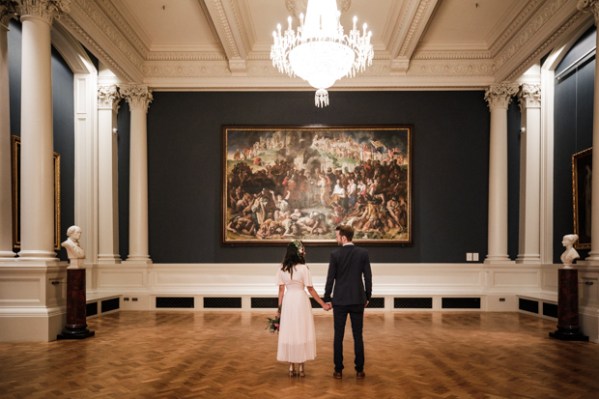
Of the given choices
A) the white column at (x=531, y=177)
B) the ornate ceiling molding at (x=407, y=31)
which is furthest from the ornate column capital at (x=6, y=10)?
the white column at (x=531, y=177)

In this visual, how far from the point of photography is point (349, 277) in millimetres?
4879

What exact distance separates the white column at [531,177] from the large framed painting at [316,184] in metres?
2.49

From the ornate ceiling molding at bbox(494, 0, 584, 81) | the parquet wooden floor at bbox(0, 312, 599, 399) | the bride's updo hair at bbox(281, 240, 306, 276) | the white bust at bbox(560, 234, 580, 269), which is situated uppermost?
the ornate ceiling molding at bbox(494, 0, 584, 81)

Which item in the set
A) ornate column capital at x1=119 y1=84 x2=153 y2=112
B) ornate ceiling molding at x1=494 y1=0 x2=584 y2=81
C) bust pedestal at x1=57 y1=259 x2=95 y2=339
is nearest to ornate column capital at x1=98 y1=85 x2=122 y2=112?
ornate column capital at x1=119 y1=84 x2=153 y2=112

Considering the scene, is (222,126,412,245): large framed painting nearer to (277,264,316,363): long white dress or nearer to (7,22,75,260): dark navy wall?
(7,22,75,260): dark navy wall

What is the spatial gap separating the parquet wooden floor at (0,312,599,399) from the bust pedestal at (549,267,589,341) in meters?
0.29

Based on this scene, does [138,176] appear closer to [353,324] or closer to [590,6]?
[353,324]

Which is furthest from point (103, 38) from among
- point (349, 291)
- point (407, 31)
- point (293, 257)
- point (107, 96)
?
point (349, 291)

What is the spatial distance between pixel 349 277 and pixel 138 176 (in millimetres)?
7606

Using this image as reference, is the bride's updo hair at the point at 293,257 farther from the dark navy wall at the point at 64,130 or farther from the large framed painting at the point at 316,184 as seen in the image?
the dark navy wall at the point at 64,130

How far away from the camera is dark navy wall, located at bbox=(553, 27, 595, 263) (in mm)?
9180

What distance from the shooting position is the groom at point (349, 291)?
4.85 metres

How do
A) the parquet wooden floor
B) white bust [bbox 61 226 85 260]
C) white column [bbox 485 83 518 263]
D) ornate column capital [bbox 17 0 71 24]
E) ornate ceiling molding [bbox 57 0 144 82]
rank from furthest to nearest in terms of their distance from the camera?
white column [bbox 485 83 518 263], ornate ceiling molding [bbox 57 0 144 82], white bust [bbox 61 226 85 260], ornate column capital [bbox 17 0 71 24], the parquet wooden floor

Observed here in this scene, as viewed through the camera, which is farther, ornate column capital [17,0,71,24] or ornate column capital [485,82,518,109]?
ornate column capital [485,82,518,109]
